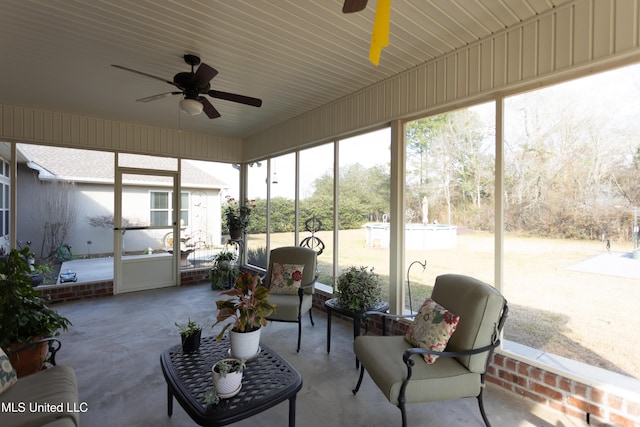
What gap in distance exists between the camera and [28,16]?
2.30 metres

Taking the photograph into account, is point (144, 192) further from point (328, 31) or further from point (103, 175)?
point (328, 31)

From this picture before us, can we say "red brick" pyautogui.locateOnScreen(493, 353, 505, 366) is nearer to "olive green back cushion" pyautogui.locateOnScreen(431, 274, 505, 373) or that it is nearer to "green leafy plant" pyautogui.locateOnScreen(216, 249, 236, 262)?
"olive green back cushion" pyautogui.locateOnScreen(431, 274, 505, 373)

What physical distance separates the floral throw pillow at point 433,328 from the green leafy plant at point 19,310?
253cm

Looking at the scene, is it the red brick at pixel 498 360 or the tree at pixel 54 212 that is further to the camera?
the tree at pixel 54 212

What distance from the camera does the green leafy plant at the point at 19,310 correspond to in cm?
214

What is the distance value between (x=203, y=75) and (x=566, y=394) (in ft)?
12.2

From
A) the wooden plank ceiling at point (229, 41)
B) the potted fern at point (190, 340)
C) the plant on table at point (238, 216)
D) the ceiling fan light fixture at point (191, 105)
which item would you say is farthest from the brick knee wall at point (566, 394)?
the plant on table at point (238, 216)

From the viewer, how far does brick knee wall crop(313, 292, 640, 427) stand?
6.25 ft

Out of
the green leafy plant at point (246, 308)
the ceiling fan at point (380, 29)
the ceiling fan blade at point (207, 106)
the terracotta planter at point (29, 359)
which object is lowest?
the terracotta planter at point (29, 359)

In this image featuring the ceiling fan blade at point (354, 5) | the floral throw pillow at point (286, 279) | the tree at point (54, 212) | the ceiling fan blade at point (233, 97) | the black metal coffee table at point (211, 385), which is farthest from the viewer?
the tree at point (54, 212)

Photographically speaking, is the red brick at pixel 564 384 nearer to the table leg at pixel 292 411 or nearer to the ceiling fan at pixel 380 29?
the table leg at pixel 292 411

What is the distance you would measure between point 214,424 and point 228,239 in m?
4.68

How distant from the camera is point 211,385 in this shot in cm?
179

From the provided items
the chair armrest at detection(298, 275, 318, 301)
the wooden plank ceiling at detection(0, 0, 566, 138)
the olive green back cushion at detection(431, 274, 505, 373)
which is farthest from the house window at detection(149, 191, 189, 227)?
the olive green back cushion at detection(431, 274, 505, 373)
